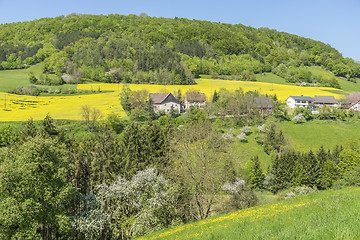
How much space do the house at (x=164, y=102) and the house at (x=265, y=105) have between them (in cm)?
2693

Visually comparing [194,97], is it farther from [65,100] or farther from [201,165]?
[201,165]

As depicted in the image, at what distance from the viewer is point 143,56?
134000mm

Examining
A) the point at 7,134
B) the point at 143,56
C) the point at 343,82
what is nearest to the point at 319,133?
the point at 7,134

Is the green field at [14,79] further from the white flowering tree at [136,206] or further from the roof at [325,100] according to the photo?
the roof at [325,100]

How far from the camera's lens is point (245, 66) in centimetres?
15662

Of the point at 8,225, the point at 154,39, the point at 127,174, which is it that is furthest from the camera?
the point at 154,39

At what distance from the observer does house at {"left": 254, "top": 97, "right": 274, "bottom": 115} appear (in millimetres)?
83625

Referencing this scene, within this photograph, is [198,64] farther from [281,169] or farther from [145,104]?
[281,169]

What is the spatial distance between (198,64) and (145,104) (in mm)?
79713

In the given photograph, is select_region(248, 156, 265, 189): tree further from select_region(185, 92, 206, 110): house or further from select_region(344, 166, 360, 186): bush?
select_region(185, 92, 206, 110): house

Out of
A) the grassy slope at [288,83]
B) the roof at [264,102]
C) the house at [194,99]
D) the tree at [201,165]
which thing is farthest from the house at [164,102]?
the grassy slope at [288,83]

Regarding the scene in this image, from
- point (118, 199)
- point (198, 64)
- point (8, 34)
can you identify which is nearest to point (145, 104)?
point (118, 199)

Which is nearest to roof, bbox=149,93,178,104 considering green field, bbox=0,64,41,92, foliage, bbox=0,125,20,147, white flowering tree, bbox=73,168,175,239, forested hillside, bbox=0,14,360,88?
forested hillside, bbox=0,14,360,88

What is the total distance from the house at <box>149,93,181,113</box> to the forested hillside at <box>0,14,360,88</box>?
32.1 meters
